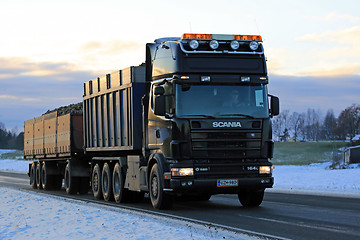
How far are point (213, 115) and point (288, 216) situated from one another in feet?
9.07

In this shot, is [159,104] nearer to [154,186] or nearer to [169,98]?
[169,98]

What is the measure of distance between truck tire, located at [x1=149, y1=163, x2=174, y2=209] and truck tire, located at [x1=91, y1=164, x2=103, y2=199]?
495 cm

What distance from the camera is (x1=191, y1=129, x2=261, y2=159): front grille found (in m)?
12.7

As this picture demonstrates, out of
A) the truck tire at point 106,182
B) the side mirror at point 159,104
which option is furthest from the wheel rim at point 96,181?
the side mirror at point 159,104

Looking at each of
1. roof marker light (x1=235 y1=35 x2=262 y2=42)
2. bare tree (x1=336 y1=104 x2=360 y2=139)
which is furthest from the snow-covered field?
bare tree (x1=336 y1=104 x2=360 y2=139)

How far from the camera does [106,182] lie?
18.1 m

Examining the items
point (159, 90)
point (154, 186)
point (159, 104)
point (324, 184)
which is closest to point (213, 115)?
point (159, 104)

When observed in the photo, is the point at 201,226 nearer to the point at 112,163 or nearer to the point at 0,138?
the point at 112,163

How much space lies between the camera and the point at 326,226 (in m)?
10.3

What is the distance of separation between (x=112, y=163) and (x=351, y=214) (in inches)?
313

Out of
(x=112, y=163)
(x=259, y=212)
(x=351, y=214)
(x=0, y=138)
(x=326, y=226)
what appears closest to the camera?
(x=326, y=226)

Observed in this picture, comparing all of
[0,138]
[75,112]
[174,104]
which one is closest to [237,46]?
[174,104]

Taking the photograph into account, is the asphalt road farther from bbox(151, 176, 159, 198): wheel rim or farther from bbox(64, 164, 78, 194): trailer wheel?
bbox(64, 164, 78, 194): trailer wheel

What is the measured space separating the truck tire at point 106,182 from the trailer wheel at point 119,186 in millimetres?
281
